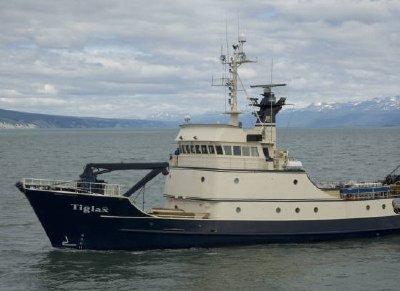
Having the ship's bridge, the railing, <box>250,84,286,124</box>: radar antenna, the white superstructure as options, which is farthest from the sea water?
<box>250,84,286,124</box>: radar antenna

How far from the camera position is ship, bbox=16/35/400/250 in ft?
97.8

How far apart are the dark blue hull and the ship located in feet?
0.13

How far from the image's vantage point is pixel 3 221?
39375mm

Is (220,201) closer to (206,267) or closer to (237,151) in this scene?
(237,151)

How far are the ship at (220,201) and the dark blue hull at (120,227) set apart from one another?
0.04 m

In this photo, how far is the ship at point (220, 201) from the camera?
29.8 m

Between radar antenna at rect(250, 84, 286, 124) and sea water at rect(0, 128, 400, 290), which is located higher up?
radar antenna at rect(250, 84, 286, 124)

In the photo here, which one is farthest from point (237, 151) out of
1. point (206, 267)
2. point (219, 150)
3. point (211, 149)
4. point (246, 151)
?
point (206, 267)

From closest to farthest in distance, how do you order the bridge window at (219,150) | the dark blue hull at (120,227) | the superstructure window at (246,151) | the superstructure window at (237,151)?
the dark blue hull at (120,227) → the bridge window at (219,150) → the superstructure window at (237,151) → the superstructure window at (246,151)

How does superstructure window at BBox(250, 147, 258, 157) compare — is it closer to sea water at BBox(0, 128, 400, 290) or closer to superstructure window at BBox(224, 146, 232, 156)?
superstructure window at BBox(224, 146, 232, 156)

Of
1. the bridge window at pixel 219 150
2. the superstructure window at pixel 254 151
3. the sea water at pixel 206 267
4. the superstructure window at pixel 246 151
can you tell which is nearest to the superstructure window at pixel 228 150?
the bridge window at pixel 219 150

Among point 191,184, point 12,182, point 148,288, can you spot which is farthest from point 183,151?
point 12,182

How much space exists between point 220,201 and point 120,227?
434 centimetres

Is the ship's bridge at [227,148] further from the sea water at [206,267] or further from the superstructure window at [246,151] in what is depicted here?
the sea water at [206,267]
